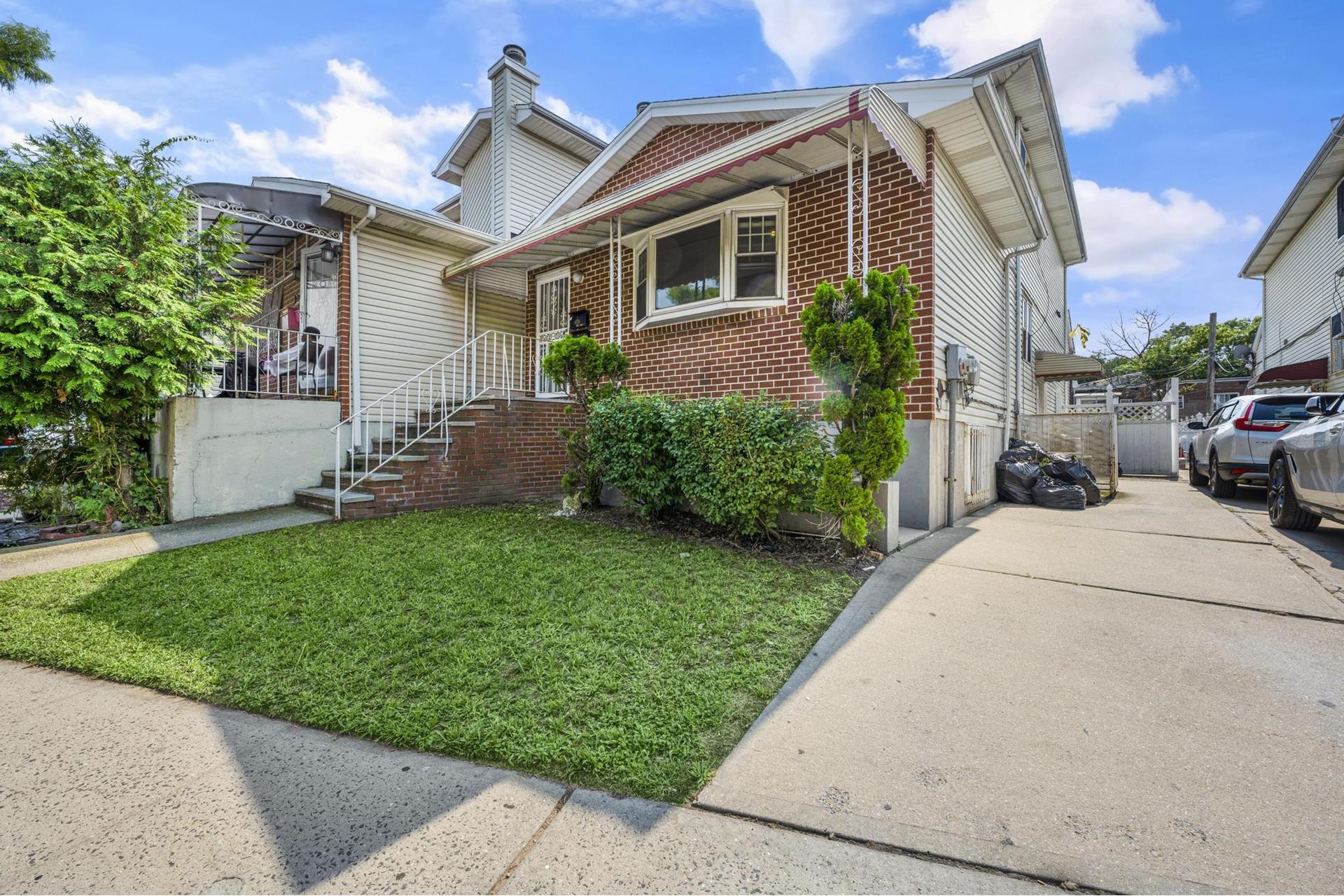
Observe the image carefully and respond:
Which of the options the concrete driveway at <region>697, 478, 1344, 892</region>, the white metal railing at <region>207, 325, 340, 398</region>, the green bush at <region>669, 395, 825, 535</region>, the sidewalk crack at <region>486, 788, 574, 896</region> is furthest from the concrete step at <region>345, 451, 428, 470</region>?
the sidewalk crack at <region>486, 788, 574, 896</region>

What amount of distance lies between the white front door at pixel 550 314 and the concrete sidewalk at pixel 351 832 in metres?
7.40

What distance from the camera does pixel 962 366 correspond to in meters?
5.93

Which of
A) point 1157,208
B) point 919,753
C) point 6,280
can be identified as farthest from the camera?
point 1157,208

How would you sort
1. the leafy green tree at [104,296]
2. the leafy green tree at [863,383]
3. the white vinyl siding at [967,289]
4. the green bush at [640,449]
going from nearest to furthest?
the leafy green tree at [863,383]
the leafy green tree at [104,296]
the green bush at [640,449]
the white vinyl siding at [967,289]

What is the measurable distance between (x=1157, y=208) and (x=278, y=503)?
4639 cm

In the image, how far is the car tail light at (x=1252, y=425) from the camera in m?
7.36

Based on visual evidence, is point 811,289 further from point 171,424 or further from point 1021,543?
point 171,424

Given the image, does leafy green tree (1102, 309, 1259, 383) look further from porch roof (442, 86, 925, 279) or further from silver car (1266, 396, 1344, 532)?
porch roof (442, 86, 925, 279)

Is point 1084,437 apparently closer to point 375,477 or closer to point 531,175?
point 375,477

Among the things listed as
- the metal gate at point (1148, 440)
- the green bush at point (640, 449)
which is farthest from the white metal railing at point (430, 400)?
the metal gate at point (1148, 440)

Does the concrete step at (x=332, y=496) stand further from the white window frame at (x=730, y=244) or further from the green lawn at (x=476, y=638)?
the white window frame at (x=730, y=244)

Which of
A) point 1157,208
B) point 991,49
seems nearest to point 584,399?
point 991,49

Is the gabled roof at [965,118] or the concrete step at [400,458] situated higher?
the gabled roof at [965,118]

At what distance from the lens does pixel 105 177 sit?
18.7ft
